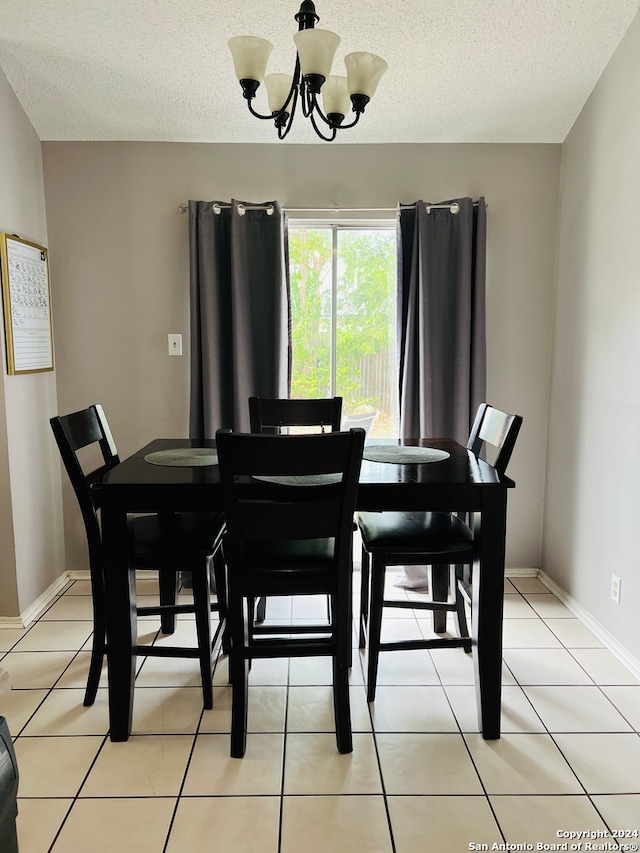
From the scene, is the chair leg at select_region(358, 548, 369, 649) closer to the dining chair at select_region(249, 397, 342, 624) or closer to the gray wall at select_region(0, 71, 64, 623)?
the dining chair at select_region(249, 397, 342, 624)

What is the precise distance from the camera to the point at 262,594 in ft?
6.33

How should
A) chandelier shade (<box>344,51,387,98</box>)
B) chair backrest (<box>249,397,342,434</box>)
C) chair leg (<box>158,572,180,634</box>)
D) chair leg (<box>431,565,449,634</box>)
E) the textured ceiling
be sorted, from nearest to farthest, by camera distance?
chandelier shade (<box>344,51,387,98</box>), the textured ceiling, chair leg (<box>158,572,180,634</box>), chair leg (<box>431,565,449,634</box>), chair backrest (<box>249,397,342,434</box>)

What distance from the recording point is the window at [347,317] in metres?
3.34

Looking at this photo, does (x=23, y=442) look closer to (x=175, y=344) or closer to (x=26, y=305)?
(x=26, y=305)

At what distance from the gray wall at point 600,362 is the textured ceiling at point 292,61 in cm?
24

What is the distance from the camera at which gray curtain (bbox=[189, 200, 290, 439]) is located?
123 inches

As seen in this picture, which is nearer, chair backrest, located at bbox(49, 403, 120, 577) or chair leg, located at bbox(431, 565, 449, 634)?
chair backrest, located at bbox(49, 403, 120, 577)

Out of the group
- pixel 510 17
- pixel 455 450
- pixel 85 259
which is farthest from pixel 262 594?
pixel 510 17

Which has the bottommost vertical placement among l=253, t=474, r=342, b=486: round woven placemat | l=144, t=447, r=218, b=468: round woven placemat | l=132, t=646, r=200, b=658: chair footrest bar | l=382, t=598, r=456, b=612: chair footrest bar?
l=132, t=646, r=200, b=658: chair footrest bar

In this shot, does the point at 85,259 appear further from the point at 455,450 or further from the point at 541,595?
the point at 541,595

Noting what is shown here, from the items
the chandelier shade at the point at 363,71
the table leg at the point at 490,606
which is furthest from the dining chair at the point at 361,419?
the chandelier shade at the point at 363,71

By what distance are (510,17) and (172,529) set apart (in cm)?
237

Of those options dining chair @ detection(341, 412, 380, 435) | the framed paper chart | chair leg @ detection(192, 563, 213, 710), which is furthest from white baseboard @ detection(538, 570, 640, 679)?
the framed paper chart

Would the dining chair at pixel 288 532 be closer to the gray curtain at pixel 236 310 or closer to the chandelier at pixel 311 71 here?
the chandelier at pixel 311 71
